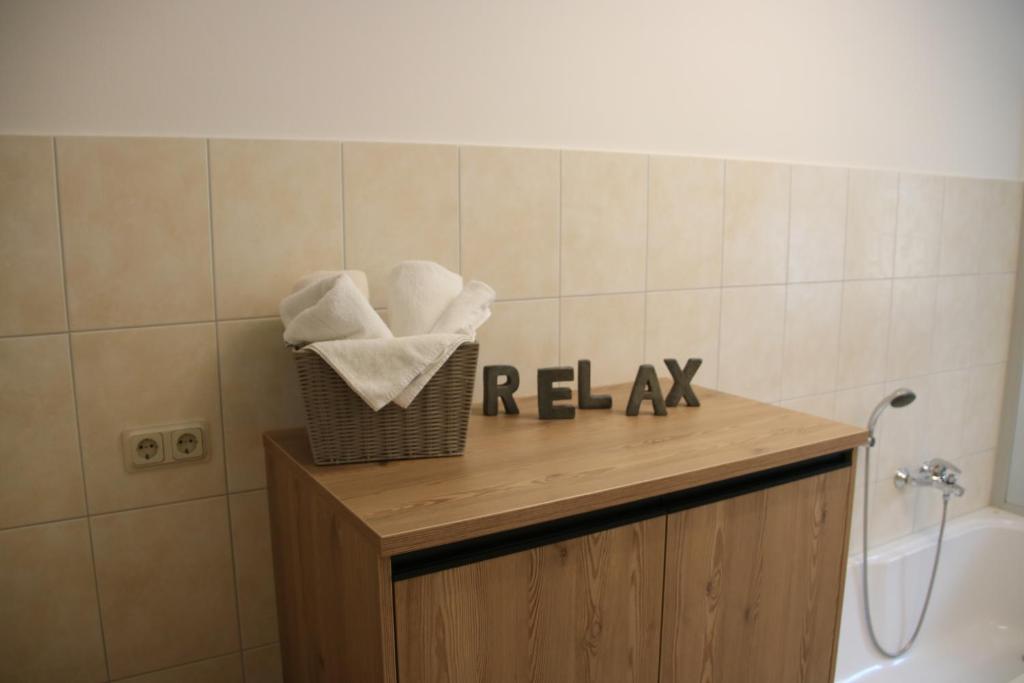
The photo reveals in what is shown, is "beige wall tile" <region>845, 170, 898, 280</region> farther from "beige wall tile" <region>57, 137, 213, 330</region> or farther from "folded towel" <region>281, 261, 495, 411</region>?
"beige wall tile" <region>57, 137, 213, 330</region>

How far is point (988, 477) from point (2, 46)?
3.24 metres

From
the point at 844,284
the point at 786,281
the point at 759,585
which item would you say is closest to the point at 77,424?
the point at 759,585

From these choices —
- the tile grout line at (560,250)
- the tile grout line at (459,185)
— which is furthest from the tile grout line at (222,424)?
the tile grout line at (560,250)

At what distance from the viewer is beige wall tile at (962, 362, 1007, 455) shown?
2697mm

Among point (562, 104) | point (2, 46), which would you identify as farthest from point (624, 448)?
point (2, 46)

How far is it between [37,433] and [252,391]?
1.11ft

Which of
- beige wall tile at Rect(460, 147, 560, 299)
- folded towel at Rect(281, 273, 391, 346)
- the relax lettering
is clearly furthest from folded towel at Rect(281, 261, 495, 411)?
beige wall tile at Rect(460, 147, 560, 299)

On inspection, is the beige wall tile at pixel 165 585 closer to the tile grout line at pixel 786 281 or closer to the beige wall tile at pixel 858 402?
the tile grout line at pixel 786 281

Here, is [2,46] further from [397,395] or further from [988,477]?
[988,477]

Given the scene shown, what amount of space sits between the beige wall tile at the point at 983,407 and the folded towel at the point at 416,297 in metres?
2.26

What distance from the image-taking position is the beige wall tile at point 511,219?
1.54 meters

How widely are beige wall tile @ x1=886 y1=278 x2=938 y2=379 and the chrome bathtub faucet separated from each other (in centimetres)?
31

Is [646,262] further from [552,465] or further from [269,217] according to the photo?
[269,217]

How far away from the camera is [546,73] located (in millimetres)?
1604
